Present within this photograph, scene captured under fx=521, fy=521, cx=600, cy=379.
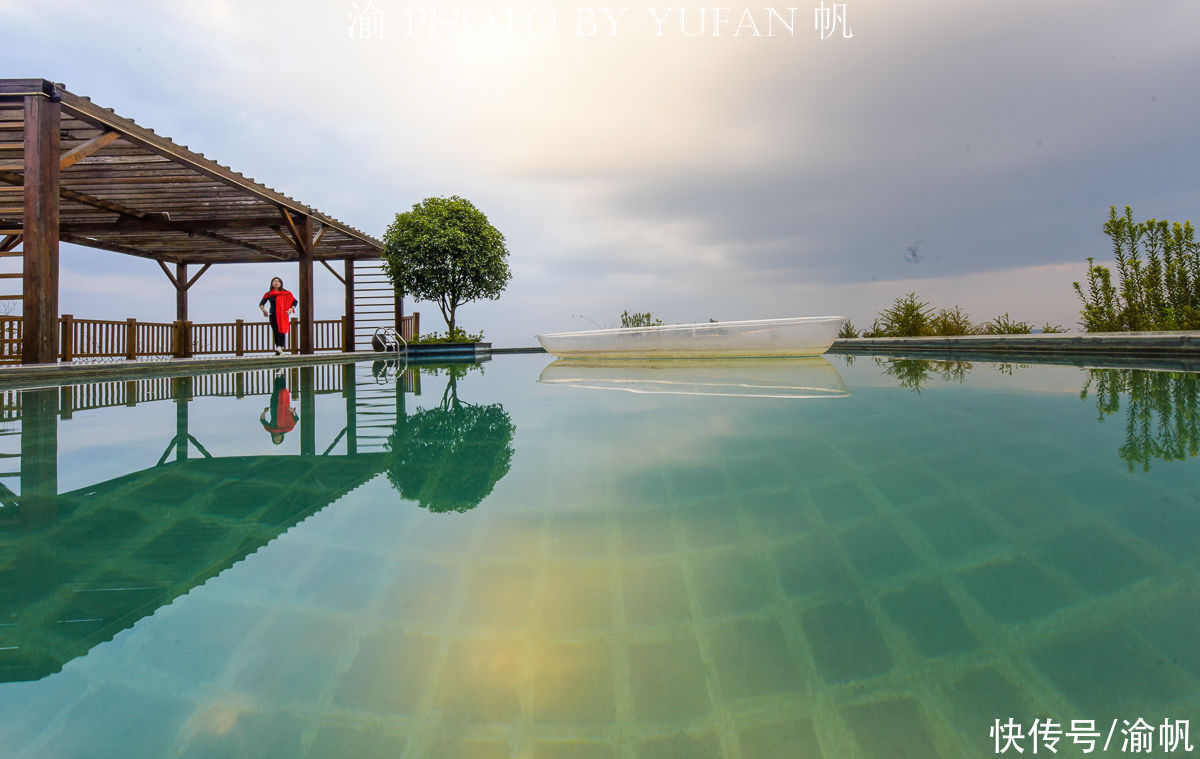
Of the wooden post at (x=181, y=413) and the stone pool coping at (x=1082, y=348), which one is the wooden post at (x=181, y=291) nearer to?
the wooden post at (x=181, y=413)

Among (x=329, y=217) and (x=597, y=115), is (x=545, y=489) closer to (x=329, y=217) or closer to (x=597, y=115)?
(x=597, y=115)

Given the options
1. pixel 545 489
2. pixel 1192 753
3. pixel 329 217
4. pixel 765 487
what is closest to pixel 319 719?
pixel 545 489

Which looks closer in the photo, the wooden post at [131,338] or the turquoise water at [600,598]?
the turquoise water at [600,598]

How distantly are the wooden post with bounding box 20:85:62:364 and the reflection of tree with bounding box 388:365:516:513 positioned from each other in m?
5.13

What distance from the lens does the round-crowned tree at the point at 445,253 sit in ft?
39.1

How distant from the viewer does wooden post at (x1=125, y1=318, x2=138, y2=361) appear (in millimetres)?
10712

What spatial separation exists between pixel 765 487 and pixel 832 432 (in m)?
0.98

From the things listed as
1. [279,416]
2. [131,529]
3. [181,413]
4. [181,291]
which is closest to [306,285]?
[181,291]

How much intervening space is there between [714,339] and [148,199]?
9.78m

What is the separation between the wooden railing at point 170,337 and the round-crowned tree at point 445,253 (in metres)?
2.31

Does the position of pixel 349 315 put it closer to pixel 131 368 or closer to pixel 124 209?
pixel 124 209

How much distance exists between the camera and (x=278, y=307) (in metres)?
9.79

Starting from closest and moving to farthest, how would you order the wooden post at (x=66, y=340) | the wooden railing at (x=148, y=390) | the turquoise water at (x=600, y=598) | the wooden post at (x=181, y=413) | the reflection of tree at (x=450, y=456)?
the turquoise water at (x=600, y=598) → the reflection of tree at (x=450, y=456) → the wooden post at (x=181, y=413) → the wooden railing at (x=148, y=390) → the wooden post at (x=66, y=340)

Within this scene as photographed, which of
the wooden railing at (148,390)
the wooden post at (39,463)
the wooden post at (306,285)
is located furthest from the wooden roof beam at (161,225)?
the wooden post at (39,463)
